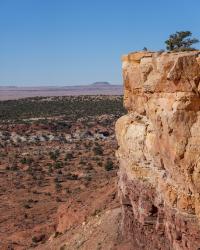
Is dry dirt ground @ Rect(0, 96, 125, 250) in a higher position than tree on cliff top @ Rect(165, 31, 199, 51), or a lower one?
lower

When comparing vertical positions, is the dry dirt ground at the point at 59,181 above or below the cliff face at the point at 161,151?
below

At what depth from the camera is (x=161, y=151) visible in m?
14.0

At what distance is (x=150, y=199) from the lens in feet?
51.3

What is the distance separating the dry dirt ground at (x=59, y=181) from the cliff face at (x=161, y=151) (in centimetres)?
258

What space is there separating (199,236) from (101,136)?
2256 inches

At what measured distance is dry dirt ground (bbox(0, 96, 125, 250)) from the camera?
909 inches

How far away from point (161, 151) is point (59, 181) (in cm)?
3061

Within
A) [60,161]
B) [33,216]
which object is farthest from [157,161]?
[60,161]

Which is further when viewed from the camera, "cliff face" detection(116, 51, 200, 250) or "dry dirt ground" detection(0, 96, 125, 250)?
"dry dirt ground" detection(0, 96, 125, 250)

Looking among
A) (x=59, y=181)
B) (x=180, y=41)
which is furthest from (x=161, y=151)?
(x=59, y=181)

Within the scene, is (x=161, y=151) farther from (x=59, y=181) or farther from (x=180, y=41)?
(x=59, y=181)

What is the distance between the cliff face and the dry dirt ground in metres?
2.58

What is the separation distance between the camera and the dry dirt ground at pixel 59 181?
2308 cm

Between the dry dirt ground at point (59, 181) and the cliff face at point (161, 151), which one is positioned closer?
the cliff face at point (161, 151)
